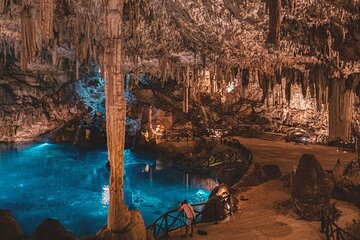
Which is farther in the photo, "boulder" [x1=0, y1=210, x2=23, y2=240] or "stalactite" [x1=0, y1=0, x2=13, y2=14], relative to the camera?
"stalactite" [x1=0, y1=0, x2=13, y2=14]

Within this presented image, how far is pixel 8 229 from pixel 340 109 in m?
18.0

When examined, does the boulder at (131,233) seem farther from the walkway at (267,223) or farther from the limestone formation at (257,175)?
the limestone formation at (257,175)

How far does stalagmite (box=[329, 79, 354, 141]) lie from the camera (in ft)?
58.9

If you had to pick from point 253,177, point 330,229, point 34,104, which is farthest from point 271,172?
point 34,104

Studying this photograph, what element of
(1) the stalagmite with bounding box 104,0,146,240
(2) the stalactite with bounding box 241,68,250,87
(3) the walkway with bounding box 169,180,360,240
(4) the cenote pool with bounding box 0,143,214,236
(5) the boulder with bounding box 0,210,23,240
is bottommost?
(4) the cenote pool with bounding box 0,143,214,236

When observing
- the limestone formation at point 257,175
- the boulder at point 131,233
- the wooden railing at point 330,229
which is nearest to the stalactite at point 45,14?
the boulder at point 131,233

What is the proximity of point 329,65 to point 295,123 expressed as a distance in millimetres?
9480

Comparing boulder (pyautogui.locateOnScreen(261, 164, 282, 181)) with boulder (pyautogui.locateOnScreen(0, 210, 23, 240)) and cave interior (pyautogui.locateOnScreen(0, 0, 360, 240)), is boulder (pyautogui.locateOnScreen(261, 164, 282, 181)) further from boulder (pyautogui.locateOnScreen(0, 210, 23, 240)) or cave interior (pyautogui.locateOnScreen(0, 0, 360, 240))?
boulder (pyautogui.locateOnScreen(0, 210, 23, 240))

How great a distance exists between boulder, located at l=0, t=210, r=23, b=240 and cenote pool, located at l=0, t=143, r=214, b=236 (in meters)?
4.36

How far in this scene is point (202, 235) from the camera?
293 inches

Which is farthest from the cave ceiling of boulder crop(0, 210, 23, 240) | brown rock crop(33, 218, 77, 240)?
brown rock crop(33, 218, 77, 240)

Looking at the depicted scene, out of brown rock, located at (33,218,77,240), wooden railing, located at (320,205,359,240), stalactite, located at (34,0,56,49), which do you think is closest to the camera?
brown rock, located at (33,218,77,240)

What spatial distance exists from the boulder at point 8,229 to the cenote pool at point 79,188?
14.3ft

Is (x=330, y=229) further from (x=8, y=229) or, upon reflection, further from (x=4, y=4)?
(x=4, y=4)
